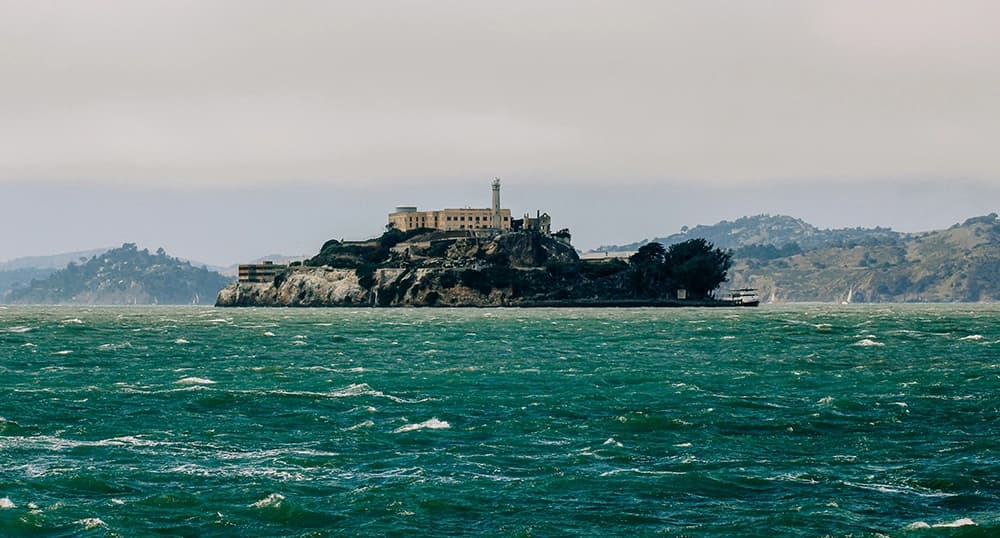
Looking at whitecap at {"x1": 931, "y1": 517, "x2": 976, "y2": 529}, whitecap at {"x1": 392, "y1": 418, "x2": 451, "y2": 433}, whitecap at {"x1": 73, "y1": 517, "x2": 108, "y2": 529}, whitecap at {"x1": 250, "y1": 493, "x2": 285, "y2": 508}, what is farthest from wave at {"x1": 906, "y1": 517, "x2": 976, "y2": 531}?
whitecap at {"x1": 392, "y1": 418, "x2": 451, "y2": 433}

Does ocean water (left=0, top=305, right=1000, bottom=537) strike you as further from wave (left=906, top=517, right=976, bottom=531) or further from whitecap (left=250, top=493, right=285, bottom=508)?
whitecap (left=250, top=493, right=285, bottom=508)

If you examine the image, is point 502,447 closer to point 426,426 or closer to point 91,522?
point 426,426

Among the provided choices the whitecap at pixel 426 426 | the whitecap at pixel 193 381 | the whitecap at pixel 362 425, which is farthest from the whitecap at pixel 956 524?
the whitecap at pixel 193 381

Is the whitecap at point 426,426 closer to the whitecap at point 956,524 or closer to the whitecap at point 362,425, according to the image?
the whitecap at point 362,425

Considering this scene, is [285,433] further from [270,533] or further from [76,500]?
[270,533]

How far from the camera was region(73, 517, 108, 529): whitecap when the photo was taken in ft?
137

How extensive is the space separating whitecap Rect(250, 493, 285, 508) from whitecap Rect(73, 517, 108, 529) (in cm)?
521

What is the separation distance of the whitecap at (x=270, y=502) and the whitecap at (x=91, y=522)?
521cm

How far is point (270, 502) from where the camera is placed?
148 feet

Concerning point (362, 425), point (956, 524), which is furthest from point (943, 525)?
point (362, 425)

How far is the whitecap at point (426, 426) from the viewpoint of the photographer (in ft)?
208

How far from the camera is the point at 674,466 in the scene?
2076 inches

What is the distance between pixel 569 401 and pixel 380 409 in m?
11.5

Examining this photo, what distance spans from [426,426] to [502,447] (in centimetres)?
757
